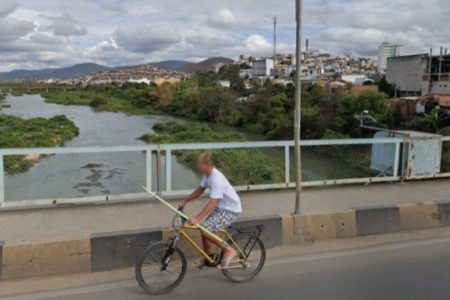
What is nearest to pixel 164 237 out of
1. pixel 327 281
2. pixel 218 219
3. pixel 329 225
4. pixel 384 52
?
pixel 218 219

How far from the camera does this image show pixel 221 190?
393 centimetres

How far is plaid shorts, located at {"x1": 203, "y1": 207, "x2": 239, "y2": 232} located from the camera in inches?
159

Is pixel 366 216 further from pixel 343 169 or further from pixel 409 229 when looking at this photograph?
pixel 343 169

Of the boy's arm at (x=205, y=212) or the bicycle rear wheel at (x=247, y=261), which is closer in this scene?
the boy's arm at (x=205, y=212)

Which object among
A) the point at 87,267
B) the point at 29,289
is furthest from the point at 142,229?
the point at 29,289

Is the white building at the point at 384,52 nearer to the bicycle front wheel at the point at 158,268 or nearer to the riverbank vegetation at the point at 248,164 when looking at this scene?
the riverbank vegetation at the point at 248,164

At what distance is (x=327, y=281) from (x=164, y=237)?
1755 millimetres

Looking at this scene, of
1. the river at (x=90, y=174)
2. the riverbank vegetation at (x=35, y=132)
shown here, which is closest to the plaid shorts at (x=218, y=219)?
the river at (x=90, y=174)

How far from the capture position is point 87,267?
433 centimetres

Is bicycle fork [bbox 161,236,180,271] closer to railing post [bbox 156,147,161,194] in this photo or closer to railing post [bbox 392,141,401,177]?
railing post [bbox 156,147,161,194]

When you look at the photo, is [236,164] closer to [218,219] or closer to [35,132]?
[218,219]

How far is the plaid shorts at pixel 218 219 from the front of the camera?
405cm

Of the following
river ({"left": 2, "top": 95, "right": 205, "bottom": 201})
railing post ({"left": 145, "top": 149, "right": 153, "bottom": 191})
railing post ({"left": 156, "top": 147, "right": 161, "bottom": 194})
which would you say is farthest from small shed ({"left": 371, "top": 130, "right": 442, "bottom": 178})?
railing post ({"left": 145, "top": 149, "right": 153, "bottom": 191})

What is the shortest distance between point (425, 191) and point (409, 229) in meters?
1.42
